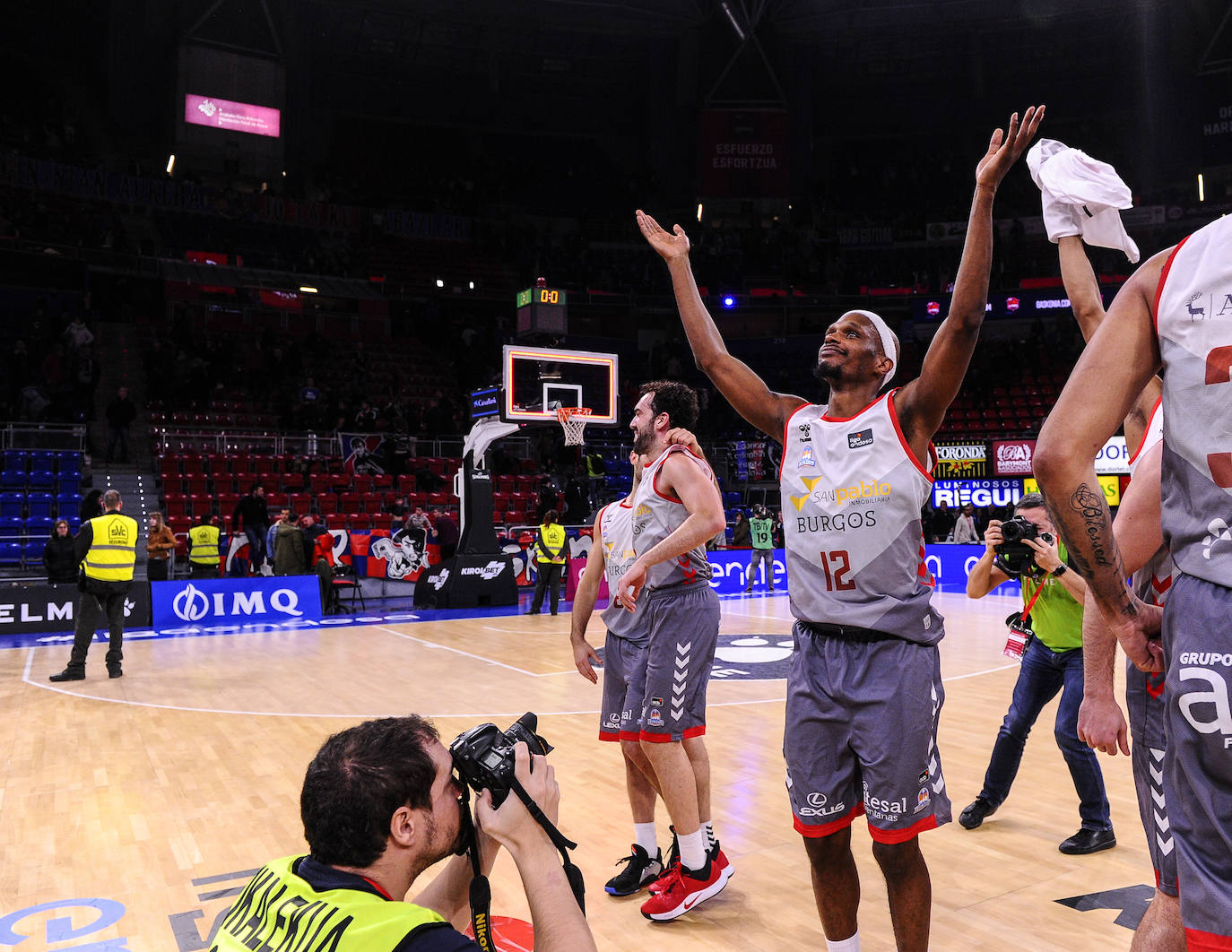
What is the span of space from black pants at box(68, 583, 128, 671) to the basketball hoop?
22.7ft

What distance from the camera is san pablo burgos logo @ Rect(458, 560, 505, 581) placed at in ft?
52.3

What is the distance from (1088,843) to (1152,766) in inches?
99.4

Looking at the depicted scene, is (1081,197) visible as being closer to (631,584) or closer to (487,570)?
(631,584)

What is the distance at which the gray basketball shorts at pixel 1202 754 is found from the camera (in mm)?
1425

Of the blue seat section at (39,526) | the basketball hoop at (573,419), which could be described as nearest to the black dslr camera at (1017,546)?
the basketball hoop at (573,419)

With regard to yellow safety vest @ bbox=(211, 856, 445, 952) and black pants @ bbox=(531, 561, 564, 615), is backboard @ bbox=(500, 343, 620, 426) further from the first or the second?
yellow safety vest @ bbox=(211, 856, 445, 952)

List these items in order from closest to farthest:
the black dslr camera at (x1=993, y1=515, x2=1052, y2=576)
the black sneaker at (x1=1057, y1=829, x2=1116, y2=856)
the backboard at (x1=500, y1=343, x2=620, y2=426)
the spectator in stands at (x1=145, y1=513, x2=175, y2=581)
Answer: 1. the black dslr camera at (x1=993, y1=515, x2=1052, y2=576)
2. the black sneaker at (x1=1057, y1=829, x2=1116, y2=856)
3. the spectator in stands at (x1=145, y1=513, x2=175, y2=581)
4. the backboard at (x1=500, y1=343, x2=620, y2=426)

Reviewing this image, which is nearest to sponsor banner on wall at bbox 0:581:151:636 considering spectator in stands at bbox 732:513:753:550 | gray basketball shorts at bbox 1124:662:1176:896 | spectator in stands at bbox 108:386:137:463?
spectator in stands at bbox 108:386:137:463

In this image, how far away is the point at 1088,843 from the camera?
4.21 m

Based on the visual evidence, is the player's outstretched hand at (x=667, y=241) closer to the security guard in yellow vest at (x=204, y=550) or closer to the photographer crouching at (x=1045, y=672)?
the photographer crouching at (x=1045, y=672)

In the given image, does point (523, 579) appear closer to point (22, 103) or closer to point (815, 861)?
point (815, 861)

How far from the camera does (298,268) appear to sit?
2775cm

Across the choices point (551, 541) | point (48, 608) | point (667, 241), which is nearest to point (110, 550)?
point (48, 608)

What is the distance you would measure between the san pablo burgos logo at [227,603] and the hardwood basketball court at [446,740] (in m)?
3.12
